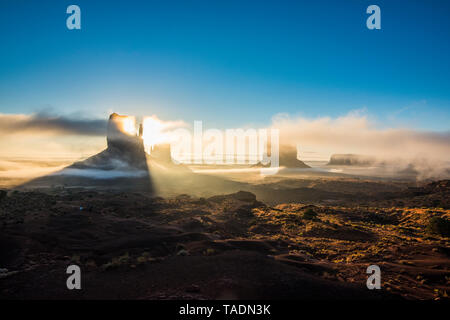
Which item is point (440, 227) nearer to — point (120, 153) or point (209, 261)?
point (209, 261)

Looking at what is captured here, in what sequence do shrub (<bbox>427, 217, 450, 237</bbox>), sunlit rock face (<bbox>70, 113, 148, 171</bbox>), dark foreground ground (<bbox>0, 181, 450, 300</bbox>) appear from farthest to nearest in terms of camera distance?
sunlit rock face (<bbox>70, 113, 148, 171</bbox>) < shrub (<bbox>427, 217, 450, 237</bbox>) < dark foreground ground (<bbox>0, 181, 450, 300</bbox>)

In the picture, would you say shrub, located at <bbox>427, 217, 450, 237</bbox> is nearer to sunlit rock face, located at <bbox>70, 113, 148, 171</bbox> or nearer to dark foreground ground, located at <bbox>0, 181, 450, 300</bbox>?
dark foreground ground, located at <bbox>0, 181, 450, 300</bbox>

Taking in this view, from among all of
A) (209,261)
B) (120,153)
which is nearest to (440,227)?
(209,261)

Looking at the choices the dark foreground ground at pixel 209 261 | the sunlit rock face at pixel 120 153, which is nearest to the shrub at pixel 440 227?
the dark foreground ground at pixel 209 261

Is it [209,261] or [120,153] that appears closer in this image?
[209,261]

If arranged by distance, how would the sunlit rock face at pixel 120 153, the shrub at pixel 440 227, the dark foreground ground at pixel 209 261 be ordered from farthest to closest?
1. the sunlit rock face at pixel 120 153
2. the shrub at pixel 440 227
3. the dark foreground ground at pixel 209 261

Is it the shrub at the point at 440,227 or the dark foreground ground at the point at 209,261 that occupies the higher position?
the dark foreground ground at the point at 209,261

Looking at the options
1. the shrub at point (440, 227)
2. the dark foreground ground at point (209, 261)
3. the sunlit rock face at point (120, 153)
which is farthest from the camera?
the sunlit rock face at point (120, 153)

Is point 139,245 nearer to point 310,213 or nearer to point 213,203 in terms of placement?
point 310,213

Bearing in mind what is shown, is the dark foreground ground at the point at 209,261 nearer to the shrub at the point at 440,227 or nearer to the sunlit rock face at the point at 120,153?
the shrub at the point at 440,227

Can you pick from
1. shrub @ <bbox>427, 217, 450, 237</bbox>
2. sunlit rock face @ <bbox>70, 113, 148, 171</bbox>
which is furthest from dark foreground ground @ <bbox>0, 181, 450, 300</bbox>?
sunlit rock face @ <bbox>70, 113, 148, 171</bbox>
